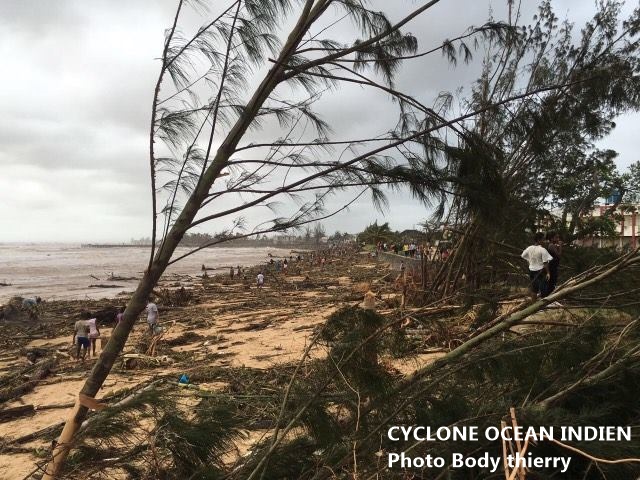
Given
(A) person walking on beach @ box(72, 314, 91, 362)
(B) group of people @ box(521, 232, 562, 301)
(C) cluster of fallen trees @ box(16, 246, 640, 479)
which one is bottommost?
(A) person walking on beach @ box(72, 314, 91, 362)

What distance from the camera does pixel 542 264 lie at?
6742mm

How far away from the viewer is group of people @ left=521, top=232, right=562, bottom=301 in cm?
673

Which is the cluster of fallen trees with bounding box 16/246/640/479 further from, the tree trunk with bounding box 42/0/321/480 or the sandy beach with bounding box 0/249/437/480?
the sandy beach with bounding box 0/249/437/480

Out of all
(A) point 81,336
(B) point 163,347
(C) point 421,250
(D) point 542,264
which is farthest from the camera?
(C) point 421,250

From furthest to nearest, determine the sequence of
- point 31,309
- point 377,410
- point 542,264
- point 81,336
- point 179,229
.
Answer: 1. point 31,309
2. point 81,336
3. point 542,264
4. point 377,410
5. point 179,229

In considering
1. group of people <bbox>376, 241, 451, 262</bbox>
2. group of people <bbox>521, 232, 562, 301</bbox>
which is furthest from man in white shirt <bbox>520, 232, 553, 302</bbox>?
group of people <bbox>376, 241, 451, 262</bbox>

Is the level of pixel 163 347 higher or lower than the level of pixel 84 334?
lower

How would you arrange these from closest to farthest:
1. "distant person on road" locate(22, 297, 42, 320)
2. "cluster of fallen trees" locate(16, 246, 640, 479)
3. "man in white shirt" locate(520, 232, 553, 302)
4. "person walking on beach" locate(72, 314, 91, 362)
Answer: "cluster of fallen trees" locate(16, 246, 640, 479) → "man in white shirt" locate(520, 232, 553, 302) → "person walking on beach" locate(72, 314, 91, 362) → "distant person on road" locate(22, 297, 42, 320)

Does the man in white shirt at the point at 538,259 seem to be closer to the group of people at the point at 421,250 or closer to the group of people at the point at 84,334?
the group of people at the point at 421,250

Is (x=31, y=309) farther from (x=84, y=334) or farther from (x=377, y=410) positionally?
A: (x=377, y=410)

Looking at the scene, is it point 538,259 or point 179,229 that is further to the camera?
point 538,259

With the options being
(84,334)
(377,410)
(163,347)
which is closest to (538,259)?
(377,410)

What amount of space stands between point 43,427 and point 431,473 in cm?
589

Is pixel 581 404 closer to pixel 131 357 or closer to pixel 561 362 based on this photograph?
pixel 561 362
